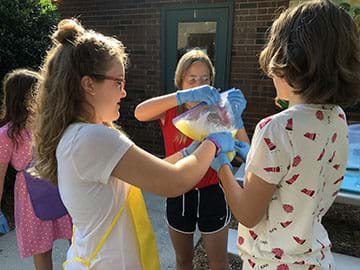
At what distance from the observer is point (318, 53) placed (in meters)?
0.97

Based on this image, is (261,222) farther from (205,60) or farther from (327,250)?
(205,60)

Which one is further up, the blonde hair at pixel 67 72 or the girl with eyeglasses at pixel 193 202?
the blonde hair at pixel 67 72

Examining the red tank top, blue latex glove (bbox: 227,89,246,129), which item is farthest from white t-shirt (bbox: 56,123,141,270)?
the red tank top

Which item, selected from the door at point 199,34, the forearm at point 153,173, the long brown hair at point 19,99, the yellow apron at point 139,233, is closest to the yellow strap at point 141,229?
the yellow apron at point 139,233

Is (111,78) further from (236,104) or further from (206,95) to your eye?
(236,104)

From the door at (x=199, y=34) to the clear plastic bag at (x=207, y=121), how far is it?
3.45 metres

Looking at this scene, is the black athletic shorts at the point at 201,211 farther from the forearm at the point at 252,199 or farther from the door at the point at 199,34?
the door at the point at 199,34

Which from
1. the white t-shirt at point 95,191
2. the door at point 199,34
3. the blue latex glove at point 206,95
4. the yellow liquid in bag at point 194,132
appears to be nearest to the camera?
the white t-shirt at point 95,191

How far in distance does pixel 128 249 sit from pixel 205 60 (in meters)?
1.37

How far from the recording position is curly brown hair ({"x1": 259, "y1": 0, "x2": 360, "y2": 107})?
0.97 metres

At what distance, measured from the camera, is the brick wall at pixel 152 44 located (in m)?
4.62

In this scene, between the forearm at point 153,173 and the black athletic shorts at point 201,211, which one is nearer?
the forearm at point 153,173

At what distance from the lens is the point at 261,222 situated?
115 centimetres

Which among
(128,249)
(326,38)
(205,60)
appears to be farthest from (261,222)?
(205,60)
